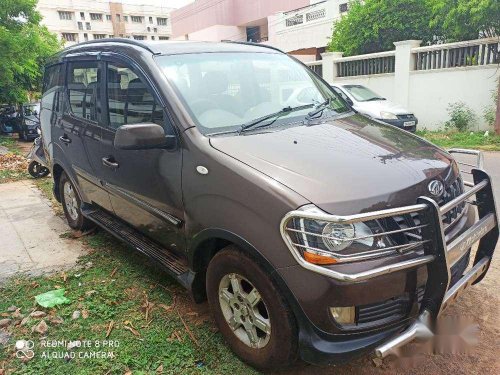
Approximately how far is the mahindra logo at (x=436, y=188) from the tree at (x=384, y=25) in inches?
552

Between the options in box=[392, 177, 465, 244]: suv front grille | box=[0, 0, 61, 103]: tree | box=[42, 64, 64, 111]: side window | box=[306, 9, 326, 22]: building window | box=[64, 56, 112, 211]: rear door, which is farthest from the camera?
box=[306, 9, 326, 22]: building window

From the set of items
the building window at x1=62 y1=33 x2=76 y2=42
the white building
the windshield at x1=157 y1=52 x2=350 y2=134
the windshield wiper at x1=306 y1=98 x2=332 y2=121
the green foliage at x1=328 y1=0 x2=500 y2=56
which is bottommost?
the windshield wiper at x1=306 y1=98 x2=332 y2=121

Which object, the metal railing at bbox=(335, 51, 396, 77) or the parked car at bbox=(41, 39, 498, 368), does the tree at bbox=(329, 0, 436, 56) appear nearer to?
the metal railing at bbox=(335, 51, 396, 77)

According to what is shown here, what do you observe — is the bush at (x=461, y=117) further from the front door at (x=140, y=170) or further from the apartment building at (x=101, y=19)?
the apartment building at (x=101, y=19)

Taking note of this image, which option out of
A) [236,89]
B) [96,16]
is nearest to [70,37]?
[96,16]

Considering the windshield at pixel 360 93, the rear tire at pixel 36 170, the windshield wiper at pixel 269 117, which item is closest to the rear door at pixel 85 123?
the windshield wiper at pixel 269 117

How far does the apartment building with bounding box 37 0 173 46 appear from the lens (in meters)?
52.2

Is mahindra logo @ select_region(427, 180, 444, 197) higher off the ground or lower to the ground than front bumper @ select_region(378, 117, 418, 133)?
higher

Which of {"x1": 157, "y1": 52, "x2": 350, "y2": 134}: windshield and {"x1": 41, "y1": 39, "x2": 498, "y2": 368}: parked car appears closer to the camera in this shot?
{"x1": 41, "y1": 39, "x2": 498, "y2": 368}: parked car

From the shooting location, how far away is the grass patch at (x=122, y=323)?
2621 mm

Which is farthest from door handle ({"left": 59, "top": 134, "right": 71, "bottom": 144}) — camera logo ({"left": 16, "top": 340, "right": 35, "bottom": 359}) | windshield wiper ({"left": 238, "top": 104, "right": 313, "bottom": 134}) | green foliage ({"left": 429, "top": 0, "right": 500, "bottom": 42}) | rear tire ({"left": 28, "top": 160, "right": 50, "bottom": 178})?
green foliage ({"left": 429, "top": 0, "right": 500, "bottom": 42})

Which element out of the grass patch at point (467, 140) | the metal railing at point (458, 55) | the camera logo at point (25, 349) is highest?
the metal railing at point (458, 55)

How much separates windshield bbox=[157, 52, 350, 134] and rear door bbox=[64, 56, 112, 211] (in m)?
1.01

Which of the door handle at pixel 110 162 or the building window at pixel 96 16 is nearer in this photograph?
the door handle at pixel 110 162
